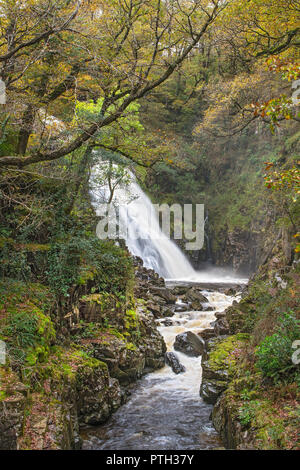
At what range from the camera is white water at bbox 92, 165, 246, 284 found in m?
19.5

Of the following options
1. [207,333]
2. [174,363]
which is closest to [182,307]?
[207,333]

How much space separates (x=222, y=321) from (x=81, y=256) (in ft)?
14.8

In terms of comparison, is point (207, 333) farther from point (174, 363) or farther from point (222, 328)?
point (174, 363)

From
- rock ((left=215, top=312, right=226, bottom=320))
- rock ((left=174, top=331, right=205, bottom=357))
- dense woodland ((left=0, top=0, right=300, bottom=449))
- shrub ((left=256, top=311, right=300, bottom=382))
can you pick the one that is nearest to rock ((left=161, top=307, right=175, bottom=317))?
rock ((left=215, top=312, right=226, bottom=320))

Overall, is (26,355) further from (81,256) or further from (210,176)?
(210,176)

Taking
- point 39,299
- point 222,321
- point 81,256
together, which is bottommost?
point 222,321

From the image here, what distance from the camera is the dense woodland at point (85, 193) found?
4648 mm

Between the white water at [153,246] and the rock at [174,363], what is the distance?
34.5 feet

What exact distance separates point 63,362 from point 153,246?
49.4 ft

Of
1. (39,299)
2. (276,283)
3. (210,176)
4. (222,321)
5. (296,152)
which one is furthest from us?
(210,176)

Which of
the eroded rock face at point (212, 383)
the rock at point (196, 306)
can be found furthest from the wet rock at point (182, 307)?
the eroded rock face at point (212, 383)

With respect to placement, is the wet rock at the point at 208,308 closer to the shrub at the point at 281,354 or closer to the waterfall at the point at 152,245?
the waterfall at the point at 152,245
